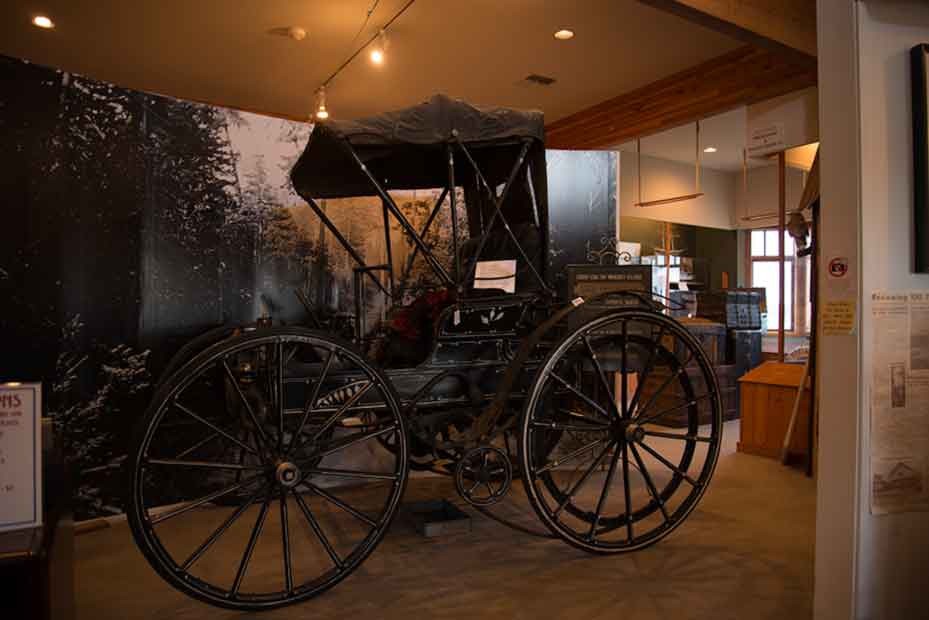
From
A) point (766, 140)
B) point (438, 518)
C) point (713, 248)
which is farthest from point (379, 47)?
point (713, 248)

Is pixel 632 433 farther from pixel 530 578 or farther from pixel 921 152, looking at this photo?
pixel 921 152

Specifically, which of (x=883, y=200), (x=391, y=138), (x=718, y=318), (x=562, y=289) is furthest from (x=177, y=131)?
(x=718, y=318)

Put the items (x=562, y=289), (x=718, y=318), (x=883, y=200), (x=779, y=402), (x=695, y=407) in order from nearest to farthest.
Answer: (x=883, y=200), (x=695, y=407), (x=562, y=289), (x=779, y=402), (x=718, y=318)

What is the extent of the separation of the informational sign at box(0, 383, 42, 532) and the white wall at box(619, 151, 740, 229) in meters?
9.48

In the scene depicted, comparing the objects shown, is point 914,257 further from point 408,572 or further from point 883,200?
point 408,572

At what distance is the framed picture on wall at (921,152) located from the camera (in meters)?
1.86

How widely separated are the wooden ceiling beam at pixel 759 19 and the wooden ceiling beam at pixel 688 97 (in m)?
0.23

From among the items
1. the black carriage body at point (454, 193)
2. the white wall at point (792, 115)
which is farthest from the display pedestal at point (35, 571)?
the white wall at point (792, 115)

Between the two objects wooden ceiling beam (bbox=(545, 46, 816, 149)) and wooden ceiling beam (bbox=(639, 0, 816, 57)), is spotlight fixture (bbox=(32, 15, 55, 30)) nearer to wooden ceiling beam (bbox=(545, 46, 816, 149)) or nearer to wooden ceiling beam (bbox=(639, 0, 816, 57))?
wooden ceiling beam (bbox=(639, 0, 816, 57))

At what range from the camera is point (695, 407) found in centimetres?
304

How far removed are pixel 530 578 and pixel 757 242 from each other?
36.1 feet

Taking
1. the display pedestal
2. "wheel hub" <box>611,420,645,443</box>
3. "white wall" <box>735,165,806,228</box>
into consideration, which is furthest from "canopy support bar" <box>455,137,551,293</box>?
"white wall" <box>735,165,806,228</box>

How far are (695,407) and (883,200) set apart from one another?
1422 mm

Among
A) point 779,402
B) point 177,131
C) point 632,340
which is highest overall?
point 177,131
